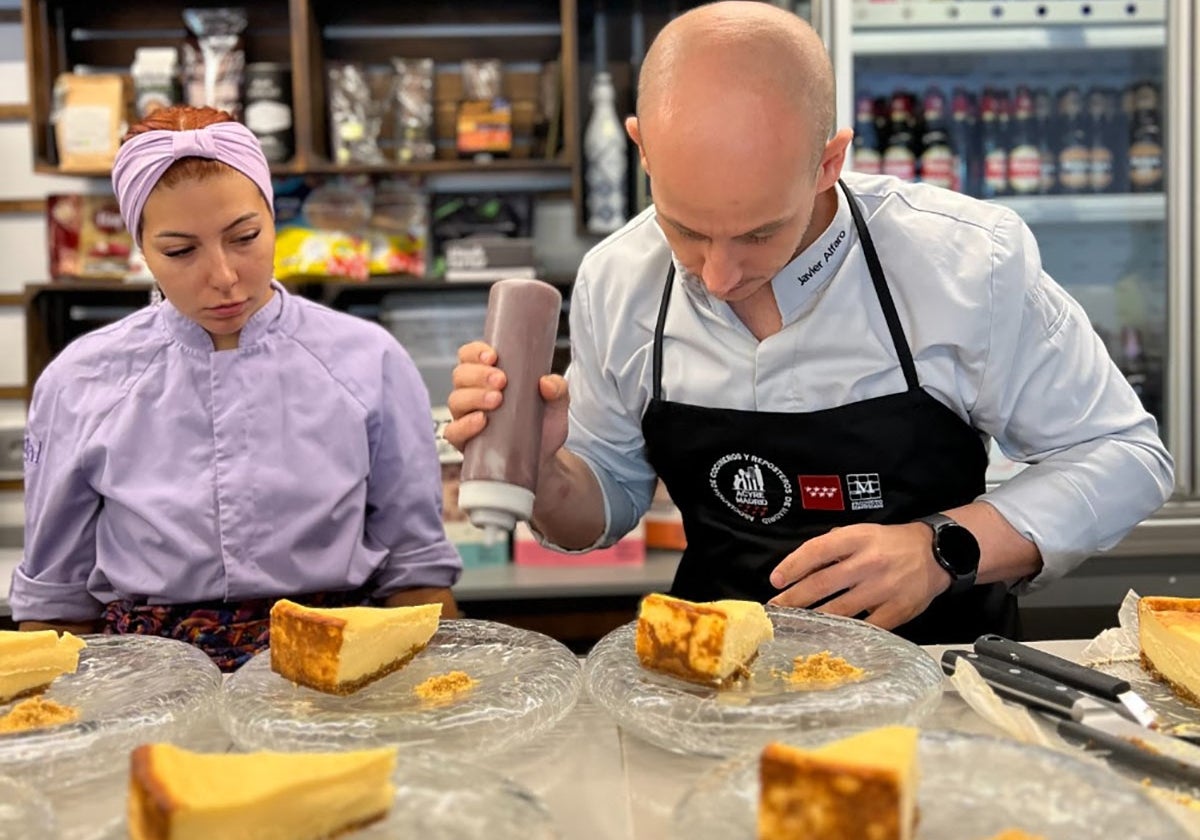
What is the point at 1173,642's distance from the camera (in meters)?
1.23

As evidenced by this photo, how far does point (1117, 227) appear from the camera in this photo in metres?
3.35

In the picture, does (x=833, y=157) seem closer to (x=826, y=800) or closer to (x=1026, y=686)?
(x=1026, y=686)

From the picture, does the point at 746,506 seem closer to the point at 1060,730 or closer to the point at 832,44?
the point at 1060,730

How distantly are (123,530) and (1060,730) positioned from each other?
57.0 inches

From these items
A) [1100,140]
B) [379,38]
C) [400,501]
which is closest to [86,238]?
[379,38]

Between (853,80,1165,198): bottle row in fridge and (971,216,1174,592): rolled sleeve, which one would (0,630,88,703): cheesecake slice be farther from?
(853,80,1165,198): bottle row in fridge

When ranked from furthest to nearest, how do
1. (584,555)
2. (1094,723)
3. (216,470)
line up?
(584,555), (216,470), (1094,723)

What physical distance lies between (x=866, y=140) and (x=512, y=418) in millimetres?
2273

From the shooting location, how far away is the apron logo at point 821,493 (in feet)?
5.91

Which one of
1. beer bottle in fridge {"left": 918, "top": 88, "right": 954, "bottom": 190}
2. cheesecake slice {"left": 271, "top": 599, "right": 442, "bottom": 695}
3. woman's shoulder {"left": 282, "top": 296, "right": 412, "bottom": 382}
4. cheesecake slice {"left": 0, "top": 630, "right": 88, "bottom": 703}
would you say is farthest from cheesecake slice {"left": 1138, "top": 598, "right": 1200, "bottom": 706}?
beer bottle in fridge {"left": 918, "top": 88, "right": 954, "bottom": 190}

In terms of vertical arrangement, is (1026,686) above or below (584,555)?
above

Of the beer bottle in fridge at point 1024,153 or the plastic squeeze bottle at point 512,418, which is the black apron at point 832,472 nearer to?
the plastic squeeze bottle at point 512,418

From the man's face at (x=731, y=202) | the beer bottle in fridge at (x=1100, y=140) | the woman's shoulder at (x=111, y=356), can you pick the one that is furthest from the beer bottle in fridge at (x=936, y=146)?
the woman's shoulder at (x=111, y=356)

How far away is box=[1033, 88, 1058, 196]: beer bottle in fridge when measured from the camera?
10.9ft
